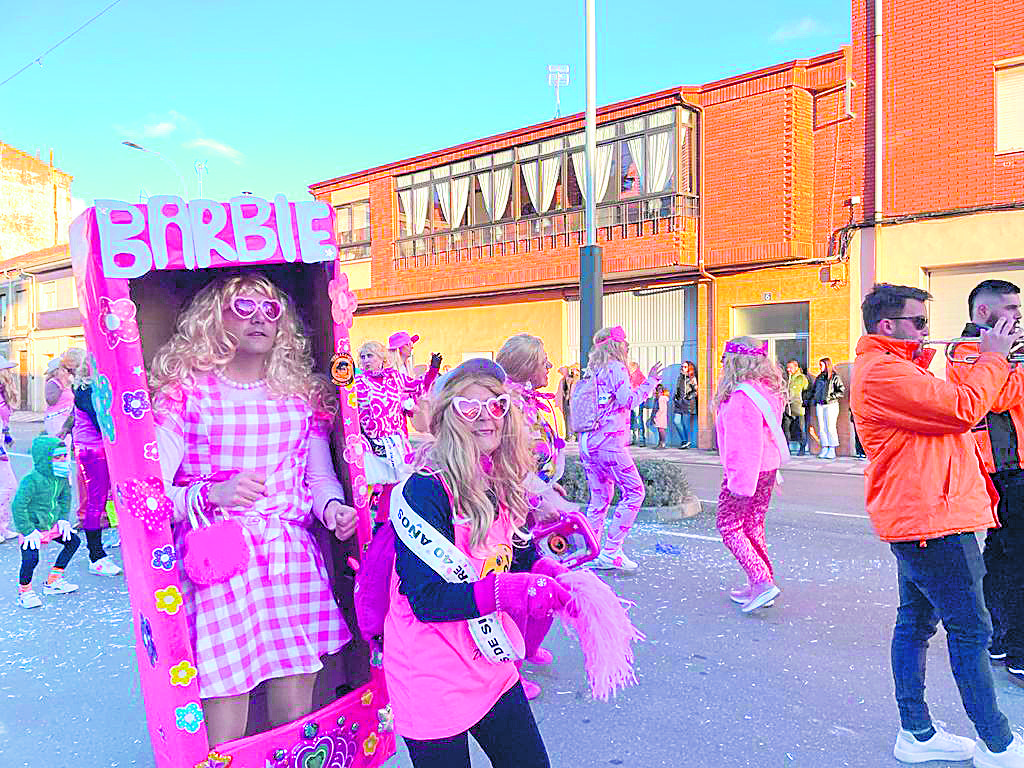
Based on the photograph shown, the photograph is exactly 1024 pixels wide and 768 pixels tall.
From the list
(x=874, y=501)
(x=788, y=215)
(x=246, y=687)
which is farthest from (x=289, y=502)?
(x=788, y=215)

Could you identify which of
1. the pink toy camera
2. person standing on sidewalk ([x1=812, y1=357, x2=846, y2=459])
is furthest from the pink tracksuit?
person standing on sidewalk ([x1=812, y1=357, x2=846, y2=459])

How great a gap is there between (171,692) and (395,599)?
789 millimetres

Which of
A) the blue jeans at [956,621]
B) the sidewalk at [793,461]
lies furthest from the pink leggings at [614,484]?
the sidewalk at [793,461]

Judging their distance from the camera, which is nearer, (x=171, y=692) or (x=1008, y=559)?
(x=171, y=692)

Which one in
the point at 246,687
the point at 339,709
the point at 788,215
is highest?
the point at 788,215

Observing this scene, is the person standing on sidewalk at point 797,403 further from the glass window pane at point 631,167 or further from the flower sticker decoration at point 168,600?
the flower sticker decoration at point 168,600

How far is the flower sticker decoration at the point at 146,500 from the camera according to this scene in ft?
7.89

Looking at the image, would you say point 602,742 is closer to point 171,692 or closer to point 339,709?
point 339,709

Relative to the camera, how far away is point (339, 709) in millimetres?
2695

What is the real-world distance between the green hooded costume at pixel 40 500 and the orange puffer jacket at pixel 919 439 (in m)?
5.41

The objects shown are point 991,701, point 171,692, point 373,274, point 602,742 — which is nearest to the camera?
point 171,692

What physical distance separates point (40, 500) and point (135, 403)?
4081mm

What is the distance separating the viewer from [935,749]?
3160mm

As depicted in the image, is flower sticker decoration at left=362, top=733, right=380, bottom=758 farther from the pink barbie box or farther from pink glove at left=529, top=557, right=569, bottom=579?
pink glove at left=529, top=557, right=569, bottom=579
